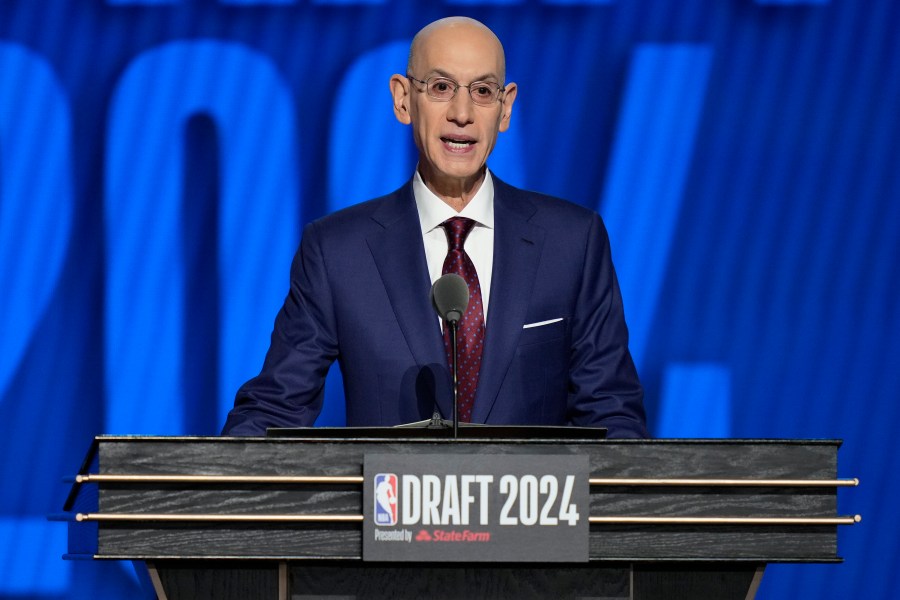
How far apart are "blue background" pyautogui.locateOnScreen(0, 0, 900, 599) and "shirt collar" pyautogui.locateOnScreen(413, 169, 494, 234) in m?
1.13

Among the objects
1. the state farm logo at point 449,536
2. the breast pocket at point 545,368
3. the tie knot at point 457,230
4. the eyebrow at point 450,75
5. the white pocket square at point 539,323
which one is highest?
the eyebrow at point 450,75

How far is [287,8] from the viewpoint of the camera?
366 centimetres

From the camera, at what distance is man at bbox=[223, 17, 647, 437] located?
7.45 ft

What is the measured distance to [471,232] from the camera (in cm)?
243

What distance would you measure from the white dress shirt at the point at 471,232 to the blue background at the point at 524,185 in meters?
1.14

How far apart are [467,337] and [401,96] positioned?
0.54 meters

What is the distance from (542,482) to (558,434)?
0.11 meters

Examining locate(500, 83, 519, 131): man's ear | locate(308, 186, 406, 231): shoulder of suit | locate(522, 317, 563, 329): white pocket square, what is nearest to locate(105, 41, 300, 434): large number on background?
locate(308, 186, 406, 231): shoulder of suit

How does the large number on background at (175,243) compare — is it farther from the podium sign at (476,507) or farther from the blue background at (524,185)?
the podium sign at (476,507)

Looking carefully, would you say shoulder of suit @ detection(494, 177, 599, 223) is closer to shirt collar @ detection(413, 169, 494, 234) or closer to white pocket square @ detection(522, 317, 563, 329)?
shirt collar @ detection(413, 169, 494, 234)

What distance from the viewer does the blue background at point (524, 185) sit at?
11.8 feet

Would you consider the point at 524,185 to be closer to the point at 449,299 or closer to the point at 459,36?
the point at 459,36

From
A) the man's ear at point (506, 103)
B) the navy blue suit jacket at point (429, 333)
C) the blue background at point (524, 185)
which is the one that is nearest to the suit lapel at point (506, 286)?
the navy blue suit jacket at point (429, 333)

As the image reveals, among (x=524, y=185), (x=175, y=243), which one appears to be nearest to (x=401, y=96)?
(x=524, y=185)
